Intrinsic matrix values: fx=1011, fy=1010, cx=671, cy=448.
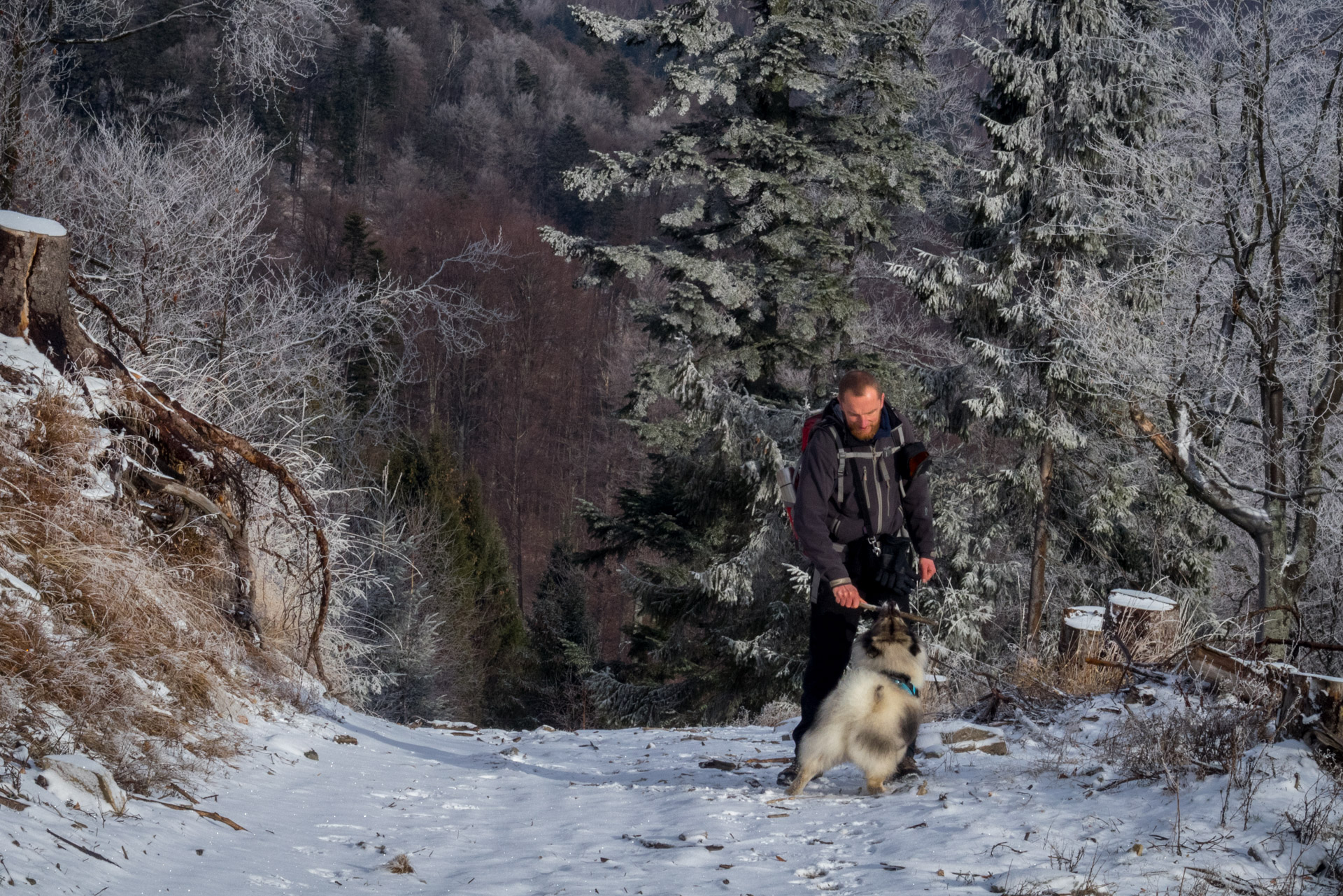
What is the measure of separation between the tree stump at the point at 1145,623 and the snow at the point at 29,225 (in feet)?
21.4

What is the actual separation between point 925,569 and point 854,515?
1.33ft

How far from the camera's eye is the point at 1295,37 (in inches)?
409

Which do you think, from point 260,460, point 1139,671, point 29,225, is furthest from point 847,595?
point 29,225

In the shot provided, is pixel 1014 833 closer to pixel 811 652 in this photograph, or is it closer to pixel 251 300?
pixel 811 652

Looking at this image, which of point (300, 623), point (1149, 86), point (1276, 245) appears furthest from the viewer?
point (1149, 86)

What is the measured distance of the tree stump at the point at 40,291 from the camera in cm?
561

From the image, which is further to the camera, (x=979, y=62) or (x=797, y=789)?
(x=979, y=62)

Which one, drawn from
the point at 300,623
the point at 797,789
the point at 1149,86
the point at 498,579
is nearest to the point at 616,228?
the point at 498,579

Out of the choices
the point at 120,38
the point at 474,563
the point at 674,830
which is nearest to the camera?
the point at 674,830

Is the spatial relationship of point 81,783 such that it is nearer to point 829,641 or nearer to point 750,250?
point 829,641

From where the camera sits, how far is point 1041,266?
45.7ft

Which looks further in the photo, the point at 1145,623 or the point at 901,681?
the point at 1145,623

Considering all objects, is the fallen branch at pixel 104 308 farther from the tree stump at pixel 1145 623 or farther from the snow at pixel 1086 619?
the tree stump at pixel 1145 623

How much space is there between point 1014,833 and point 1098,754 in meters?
0.96
